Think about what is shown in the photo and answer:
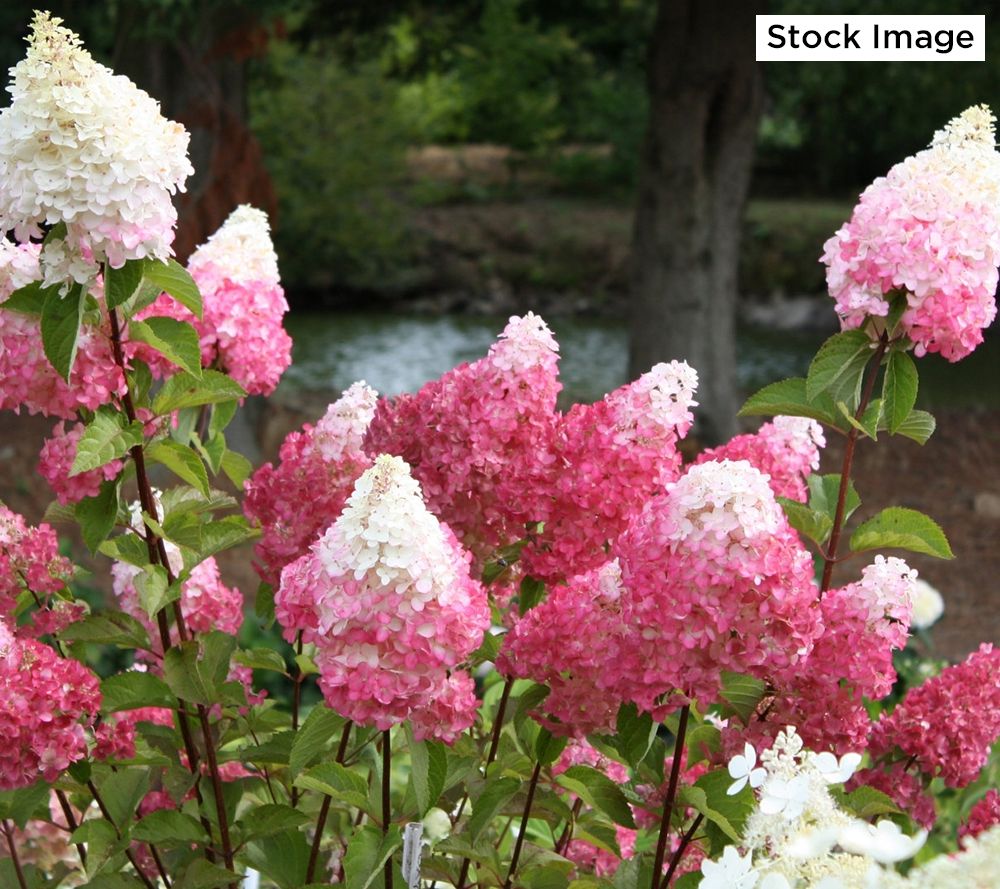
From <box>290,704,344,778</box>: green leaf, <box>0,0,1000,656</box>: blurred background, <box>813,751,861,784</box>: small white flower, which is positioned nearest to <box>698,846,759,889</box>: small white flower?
<box>813,751,861,784</box>: small white flower

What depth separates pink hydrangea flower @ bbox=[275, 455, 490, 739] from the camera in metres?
1.39

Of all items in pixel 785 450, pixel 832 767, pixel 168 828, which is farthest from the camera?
pixel 785 450

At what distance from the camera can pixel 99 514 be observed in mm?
1739

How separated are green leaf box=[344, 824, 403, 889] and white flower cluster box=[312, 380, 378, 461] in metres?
0.51

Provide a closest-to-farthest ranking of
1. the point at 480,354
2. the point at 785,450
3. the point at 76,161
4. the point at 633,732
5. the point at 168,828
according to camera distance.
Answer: the point at 76,161 → the point at 633,732 → the point at 168,828 → the point at 785,450 → the point at 480,354

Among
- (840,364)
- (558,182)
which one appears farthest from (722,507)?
(558,182)

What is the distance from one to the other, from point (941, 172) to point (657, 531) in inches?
23.2

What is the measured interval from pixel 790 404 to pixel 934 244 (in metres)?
0.26

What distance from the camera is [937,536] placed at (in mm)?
1778

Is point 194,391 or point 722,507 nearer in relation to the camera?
point 722,507

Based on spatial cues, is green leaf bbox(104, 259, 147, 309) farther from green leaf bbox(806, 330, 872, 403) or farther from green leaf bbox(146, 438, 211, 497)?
green leaf bbox(806, 330, 872, 403)

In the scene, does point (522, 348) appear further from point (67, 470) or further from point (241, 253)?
point (67, 470)

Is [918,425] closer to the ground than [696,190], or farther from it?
closer to the ground

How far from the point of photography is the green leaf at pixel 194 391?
176 centimetres
